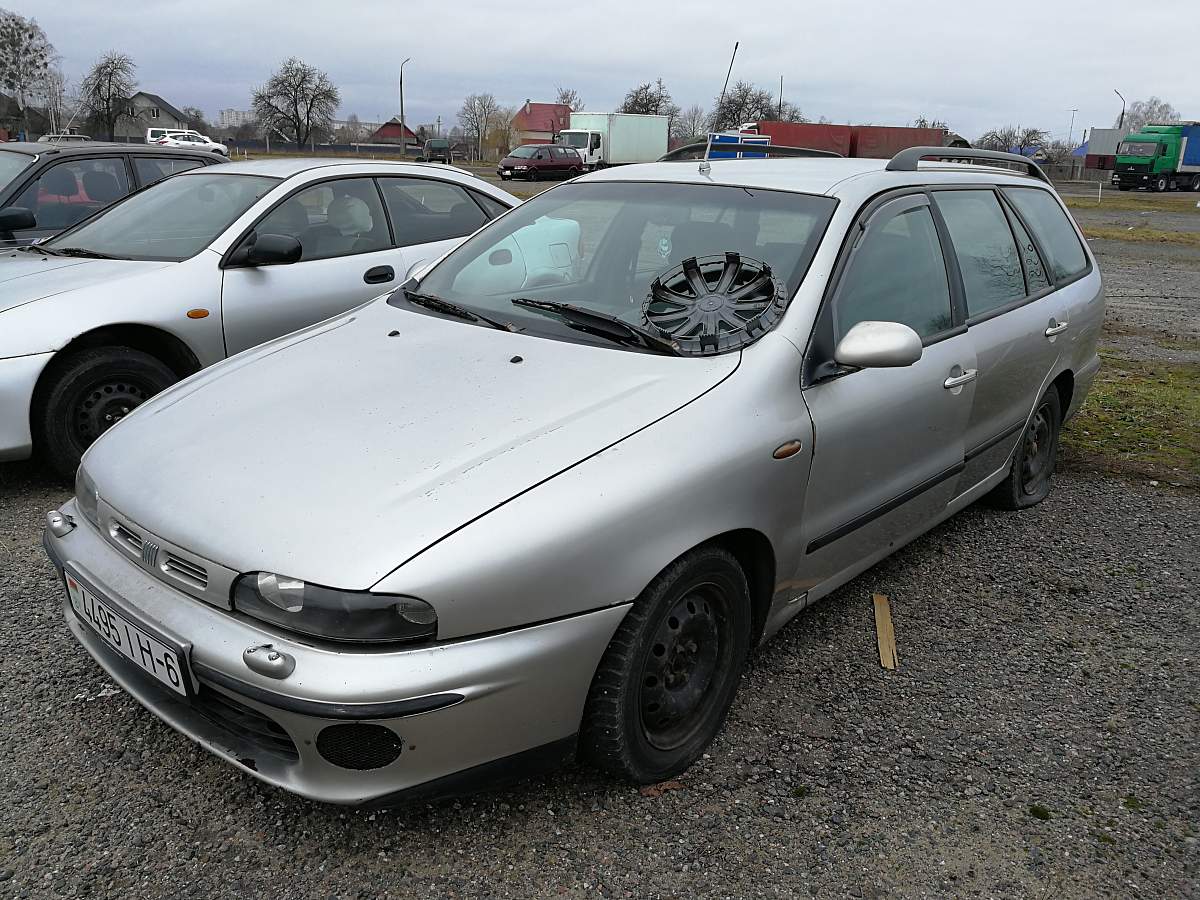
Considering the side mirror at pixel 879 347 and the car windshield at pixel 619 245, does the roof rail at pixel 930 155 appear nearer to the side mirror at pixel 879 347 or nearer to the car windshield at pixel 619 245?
the car windshield at pixel 619 245

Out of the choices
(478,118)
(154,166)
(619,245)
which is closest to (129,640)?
(619,245)

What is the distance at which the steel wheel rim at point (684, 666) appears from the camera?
2.32 meters

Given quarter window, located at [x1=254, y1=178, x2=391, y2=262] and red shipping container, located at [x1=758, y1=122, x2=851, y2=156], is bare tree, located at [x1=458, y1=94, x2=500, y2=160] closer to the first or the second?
red shipping container, located at [x1=758, y1=122, x2=851, y2=156]

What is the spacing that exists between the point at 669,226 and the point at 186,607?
1966 mm

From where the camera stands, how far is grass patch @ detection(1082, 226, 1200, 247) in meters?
19.5

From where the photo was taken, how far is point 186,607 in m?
2.08

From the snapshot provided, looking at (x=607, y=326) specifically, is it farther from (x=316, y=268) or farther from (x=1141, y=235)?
(x=1141, y=235)

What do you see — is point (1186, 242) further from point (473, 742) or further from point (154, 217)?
point (473, 742)

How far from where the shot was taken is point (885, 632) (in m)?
3.33

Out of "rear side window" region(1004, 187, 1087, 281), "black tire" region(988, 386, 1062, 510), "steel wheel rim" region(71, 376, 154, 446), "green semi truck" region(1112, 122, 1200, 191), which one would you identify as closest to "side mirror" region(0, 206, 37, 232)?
"steel wheel rim" region(71, 376, 154, 446)

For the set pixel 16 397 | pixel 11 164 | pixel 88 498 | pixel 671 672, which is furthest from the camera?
pixel 11 164

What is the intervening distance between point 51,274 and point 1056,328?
15.6 ft

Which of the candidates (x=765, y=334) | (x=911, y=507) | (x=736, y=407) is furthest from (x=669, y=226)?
(x=911, y=507)

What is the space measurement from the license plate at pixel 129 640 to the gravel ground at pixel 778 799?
0.39m
